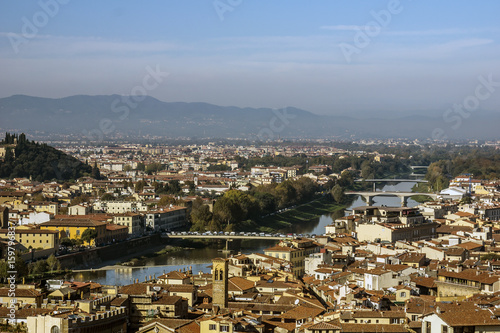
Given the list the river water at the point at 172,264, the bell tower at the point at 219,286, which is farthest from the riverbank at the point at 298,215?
the bell tower at the point at 219,286

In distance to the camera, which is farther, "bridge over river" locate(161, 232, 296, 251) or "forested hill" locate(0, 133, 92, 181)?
"forested hill" locate(0, 133, 92, 181)

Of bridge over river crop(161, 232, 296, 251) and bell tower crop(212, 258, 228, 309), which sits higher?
bell tower crop(212, 258, 228, 309)

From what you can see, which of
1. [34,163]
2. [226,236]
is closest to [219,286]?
[226,236]

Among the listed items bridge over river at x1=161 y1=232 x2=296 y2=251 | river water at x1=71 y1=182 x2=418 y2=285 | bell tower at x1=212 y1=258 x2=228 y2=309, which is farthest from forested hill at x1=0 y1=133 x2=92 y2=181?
bell tower at x1=212 y1=258 x2=228 y2=309

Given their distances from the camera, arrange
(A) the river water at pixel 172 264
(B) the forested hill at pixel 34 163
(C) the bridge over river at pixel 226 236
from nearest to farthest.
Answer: (A) the river water at pixel 172 264 → (C) the bridge over river at pixel 226 236 → (B) the forested hill at pixel 34 163

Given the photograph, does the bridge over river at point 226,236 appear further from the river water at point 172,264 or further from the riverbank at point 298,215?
A: the riverbank at point 298,215

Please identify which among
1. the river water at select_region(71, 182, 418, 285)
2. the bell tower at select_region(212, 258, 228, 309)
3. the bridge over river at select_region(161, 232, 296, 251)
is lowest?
the river water at select_region(71, 182, 418, 285)

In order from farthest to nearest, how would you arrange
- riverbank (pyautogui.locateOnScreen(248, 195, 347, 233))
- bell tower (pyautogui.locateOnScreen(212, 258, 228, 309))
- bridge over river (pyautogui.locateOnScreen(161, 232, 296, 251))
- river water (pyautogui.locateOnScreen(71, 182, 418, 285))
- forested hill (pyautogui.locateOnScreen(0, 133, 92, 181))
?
forested hill (pyautogui.locateOnScreen(0, 133, 92, 181)) → riverbank (pyautogui.locateOnScreen(248, 195, 347, 233)) → bridge over river (pyautogui.locateOnScreen(161, 232, 296, 251)) → river water (pyautogui.locateOnScreen(71, 182, 418, 285)) → bell tower (pyautogui.locateOnScreen(212, 258, 228, 309))

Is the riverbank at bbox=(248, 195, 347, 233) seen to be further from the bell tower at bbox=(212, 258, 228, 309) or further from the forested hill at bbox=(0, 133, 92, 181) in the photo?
the bell tower at bbox=(212, 258, 228, 309)

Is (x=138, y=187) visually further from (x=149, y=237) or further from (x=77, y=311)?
(x=77, y=311)
